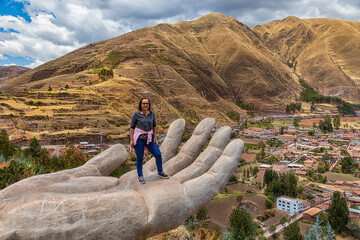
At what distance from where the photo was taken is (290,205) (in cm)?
3625

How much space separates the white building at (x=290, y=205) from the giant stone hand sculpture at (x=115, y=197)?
3486cm

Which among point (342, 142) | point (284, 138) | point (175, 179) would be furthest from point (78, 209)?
point (342, 142)

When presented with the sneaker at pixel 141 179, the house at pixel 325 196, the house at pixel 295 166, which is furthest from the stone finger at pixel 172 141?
the house at pixel 295 166

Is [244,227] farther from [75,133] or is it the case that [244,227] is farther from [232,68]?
[232,68]

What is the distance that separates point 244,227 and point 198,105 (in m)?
63.8

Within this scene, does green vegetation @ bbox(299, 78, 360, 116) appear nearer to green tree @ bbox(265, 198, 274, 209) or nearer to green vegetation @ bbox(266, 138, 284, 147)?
green vegetation @ bbox(266, 138, 284, 147)

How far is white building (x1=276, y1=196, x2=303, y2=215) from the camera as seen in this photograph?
116 feet

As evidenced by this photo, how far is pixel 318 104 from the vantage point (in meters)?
134

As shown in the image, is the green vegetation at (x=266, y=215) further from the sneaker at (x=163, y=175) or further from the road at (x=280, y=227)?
the sneaker at (x=163, y=175)

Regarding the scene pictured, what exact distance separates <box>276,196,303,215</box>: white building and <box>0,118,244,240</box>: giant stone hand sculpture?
1372 inches

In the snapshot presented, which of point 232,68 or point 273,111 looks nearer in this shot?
point 273,111

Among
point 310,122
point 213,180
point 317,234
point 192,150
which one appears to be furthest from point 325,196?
point 310,122

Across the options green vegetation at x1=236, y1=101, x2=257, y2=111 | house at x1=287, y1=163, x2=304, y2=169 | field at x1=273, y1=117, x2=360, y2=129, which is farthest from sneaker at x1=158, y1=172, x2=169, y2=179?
green vegetation at x1=236, y1=101, x2=257, y2=111

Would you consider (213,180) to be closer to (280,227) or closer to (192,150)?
(192,150)
